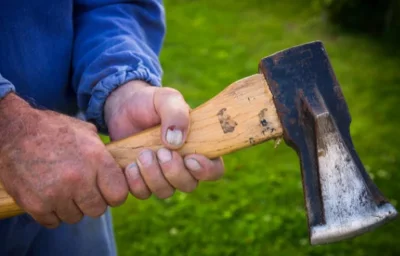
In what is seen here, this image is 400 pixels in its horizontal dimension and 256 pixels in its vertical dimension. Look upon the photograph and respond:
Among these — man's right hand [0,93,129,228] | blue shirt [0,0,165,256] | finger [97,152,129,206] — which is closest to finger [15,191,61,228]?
man's right hand [0,93,129,228]

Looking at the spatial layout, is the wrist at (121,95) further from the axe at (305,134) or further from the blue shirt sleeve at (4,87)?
the blue shirt sleeve at (4,87)

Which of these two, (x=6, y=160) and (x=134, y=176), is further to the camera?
(x=134, y=176)

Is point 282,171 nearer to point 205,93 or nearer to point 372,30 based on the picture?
point 205,93

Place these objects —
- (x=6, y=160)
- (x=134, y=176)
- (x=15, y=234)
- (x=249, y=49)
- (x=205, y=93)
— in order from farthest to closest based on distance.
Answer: (x=249, y=49), (x=205, y=93), (x=15, y=234), (x=134, y=176), (x=6, y=160)

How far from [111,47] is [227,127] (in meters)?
0.40

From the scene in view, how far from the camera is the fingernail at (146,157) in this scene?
152cm

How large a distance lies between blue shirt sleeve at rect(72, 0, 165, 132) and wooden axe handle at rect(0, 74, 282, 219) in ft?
0.58

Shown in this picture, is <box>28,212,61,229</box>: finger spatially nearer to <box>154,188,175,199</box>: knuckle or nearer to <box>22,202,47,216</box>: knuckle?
<box>22,202,47,216</box>: knuckle

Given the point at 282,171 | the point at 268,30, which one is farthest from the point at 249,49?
the point at 282,171

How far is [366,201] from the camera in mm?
1451

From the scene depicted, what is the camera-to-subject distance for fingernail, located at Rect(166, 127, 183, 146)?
1.51 meters

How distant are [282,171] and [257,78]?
98.3 inches

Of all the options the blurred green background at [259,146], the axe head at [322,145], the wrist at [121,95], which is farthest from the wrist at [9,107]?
the blurred green background at [259,146]

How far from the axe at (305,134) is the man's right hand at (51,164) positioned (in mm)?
84
